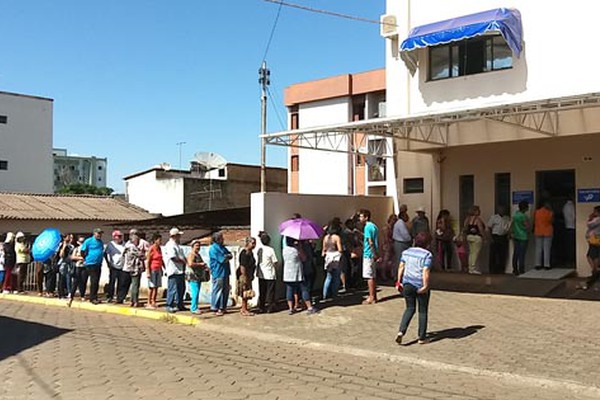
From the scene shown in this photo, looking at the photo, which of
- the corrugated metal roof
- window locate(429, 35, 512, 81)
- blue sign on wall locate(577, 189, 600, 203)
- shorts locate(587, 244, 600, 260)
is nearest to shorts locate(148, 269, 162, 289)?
window locate(429, 35, 512, 81)

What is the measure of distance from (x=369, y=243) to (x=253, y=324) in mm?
2913

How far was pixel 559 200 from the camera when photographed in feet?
49.0

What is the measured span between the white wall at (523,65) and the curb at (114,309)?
6.92 metres

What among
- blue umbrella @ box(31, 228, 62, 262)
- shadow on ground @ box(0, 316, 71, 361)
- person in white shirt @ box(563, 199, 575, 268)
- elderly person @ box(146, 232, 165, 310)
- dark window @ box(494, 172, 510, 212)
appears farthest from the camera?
blue umbrella @ box(31, 228, 62, 262)

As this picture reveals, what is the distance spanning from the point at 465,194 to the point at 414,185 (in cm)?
143

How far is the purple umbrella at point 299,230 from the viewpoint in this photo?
12180 millimetres

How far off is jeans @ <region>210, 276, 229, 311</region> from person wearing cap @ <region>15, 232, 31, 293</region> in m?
7.58

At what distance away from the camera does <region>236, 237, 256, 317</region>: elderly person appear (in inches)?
472

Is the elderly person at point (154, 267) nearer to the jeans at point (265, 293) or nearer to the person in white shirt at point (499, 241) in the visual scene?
the jeans at point (265, 293)

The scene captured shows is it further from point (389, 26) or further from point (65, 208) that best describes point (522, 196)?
point (65, 208)

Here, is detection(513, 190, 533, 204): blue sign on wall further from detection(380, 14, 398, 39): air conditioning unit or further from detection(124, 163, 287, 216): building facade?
→ detection(124, 163, 287, 216): building facade

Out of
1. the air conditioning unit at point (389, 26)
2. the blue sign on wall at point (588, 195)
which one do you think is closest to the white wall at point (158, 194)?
the air conditioning unit at point (389, 26)

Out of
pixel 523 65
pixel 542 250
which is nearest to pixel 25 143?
pixel 523 65

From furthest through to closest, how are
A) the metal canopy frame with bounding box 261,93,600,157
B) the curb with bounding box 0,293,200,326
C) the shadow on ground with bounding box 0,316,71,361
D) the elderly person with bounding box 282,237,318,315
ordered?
the curb with bounding box 0,293,200,326
the elderly person with bounding box 282,237,318,315
the metal canopy frame with bounding box 261,93,600,157
the shadow on ground with bounding box 0,316,71,361
